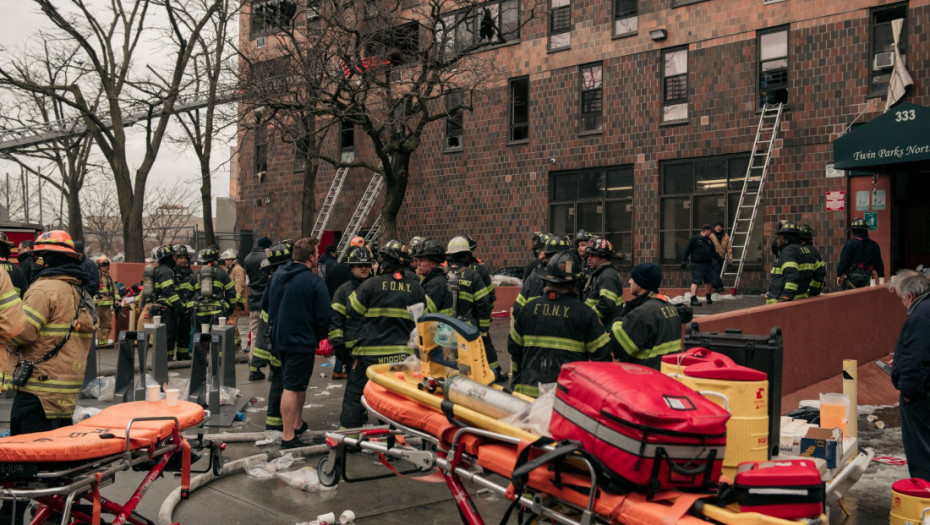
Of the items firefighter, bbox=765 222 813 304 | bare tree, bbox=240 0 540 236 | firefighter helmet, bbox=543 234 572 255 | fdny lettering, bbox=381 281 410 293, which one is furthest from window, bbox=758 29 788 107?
fdny lettering, bbox=381 281 410 293

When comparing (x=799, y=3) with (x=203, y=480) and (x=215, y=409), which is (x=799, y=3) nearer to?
(x=215, y=409)

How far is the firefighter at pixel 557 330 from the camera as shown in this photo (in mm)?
5824

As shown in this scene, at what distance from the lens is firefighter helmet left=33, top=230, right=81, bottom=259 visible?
18.7ft

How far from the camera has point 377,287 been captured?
7.66m

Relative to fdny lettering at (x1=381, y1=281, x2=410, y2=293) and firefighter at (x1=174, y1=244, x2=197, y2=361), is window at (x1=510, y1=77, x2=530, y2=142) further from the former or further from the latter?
fdny lettering at (x1=381, y1=281, x2=410, y2=293)

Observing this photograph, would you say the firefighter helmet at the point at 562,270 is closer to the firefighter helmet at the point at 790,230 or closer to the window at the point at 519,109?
the firefighter helmet at the point at 790,230

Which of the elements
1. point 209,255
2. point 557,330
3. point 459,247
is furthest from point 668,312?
point 209,255

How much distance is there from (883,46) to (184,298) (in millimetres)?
15694

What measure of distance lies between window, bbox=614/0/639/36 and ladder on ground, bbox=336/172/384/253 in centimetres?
984

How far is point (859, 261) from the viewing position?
48.4 ft

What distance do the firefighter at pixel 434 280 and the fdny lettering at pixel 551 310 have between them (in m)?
2.56

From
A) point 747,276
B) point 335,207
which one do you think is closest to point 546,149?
point 747,276

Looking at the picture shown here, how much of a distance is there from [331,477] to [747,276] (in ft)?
52.6

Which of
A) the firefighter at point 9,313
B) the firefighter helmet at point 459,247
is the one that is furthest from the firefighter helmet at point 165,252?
the firefighter at point 9,313
